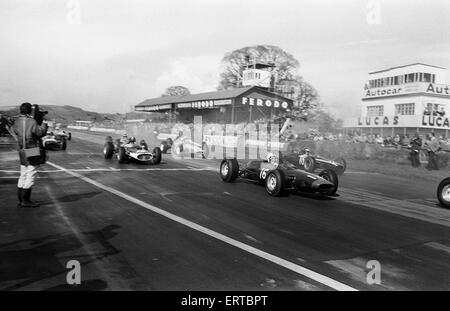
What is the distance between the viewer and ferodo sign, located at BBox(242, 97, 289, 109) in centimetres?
3718

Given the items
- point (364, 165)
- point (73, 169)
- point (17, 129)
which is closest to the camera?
point (17, 129)

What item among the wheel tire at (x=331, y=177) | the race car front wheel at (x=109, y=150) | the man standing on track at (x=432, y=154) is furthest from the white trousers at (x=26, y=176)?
the man standing on track at (x=432, y=154)

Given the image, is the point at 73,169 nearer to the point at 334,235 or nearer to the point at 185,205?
the point at 185,205

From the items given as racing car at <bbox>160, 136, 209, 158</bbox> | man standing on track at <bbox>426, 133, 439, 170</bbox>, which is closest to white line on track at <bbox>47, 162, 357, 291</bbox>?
racing car at <bbox>160, 136, 209, 158</bbox>

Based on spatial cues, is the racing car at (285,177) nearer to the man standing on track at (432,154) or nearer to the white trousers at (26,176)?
the white trousers at (26,176)

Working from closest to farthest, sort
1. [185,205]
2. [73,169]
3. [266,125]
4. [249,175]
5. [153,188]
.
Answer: [185,205] < [153,188] < [249,175] < [73,169] < [266,125]

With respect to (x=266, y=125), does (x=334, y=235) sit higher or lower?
lower

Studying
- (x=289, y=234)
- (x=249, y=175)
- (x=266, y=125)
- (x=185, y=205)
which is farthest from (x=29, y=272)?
(x=266, y=125)

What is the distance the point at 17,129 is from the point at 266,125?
89.4 feet

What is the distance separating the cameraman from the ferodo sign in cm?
3022

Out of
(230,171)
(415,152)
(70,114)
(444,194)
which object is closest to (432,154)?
(415,152)
